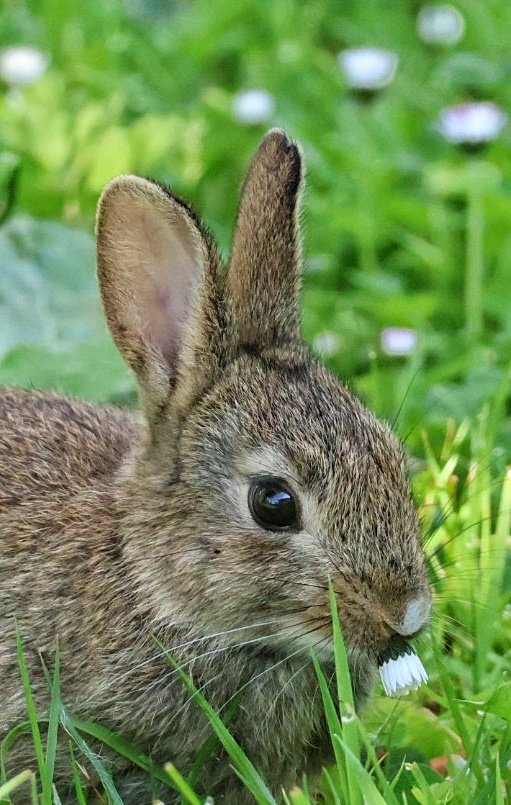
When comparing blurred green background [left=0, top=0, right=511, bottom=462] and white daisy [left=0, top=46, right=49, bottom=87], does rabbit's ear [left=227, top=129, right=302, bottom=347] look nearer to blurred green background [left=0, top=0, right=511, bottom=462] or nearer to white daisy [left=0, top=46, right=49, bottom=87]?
blurred green background [left=0, top=0, right=511, bottom=462]

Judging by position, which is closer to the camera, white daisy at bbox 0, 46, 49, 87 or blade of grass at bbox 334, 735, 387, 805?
blade of grass at bbox 334, 735, 387, 805

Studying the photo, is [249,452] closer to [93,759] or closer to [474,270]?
[93,759]

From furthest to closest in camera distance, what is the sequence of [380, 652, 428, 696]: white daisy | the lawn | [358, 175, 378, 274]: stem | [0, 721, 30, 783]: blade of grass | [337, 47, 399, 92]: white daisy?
[337, 47, 399, 92]: white daisy < [358, 175, 378, 274]: stem < the lawn < [0, 721, 30, 783]: blade of grass < [380, 652, 428, 696]: white daisy

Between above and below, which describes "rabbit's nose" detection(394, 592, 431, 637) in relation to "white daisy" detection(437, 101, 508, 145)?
below

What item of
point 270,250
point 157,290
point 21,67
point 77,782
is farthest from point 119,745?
point 21,67

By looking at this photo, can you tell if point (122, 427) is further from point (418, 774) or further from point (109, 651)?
point (418, 774)

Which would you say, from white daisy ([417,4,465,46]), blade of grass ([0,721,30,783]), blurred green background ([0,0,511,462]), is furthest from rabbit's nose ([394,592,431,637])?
white daisy ([417,4,465,46])
